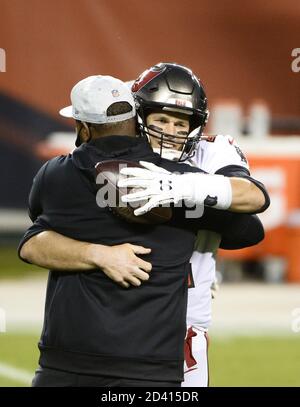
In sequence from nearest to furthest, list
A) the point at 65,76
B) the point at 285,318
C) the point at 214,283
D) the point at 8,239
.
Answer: the point at 214,283, the point at 285,318, the point at 65,76, the point at 8,239

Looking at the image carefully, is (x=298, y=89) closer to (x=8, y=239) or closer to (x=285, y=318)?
(x=285, y=318)

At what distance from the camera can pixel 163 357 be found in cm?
259

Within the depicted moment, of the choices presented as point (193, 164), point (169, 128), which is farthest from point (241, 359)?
Answer: point (169, 128)

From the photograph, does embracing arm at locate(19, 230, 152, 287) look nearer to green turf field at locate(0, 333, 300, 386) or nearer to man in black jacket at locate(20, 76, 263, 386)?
man in black jacket at locate(20, 76, 263, 386)

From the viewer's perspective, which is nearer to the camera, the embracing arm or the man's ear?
the embracing arm

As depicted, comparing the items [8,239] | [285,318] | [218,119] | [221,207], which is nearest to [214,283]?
[221,207]

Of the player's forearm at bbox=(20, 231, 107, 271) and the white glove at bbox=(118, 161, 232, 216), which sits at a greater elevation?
the white glove at bbox=(118, 161, 232, 216)

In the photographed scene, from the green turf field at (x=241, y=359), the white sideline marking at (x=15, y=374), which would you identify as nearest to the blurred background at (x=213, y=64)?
the green turf field at (x=241, y=359)

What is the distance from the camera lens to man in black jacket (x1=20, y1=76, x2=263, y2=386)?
2586 mm

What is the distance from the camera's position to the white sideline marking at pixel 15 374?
16.0 feet

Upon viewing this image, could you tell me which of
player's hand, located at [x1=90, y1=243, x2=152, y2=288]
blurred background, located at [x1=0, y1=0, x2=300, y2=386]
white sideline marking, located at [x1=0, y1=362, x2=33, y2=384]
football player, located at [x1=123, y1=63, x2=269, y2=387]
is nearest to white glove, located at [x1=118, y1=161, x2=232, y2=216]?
football player, located at [x1=123, y1=63, x2=269, y2=387]

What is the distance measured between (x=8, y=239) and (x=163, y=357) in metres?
6.70

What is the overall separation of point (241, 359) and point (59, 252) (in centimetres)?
299

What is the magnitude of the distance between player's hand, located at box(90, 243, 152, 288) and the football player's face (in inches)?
12.6
